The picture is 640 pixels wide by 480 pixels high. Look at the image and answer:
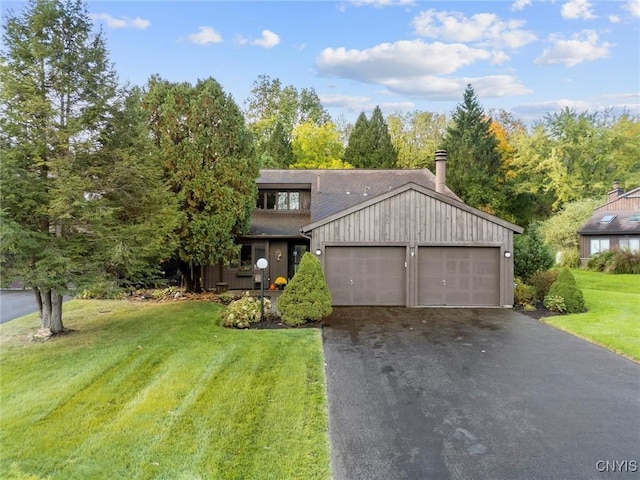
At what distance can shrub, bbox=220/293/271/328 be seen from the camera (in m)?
10.2

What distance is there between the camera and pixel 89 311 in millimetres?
11945

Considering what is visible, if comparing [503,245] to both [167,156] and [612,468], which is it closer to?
[612,468]

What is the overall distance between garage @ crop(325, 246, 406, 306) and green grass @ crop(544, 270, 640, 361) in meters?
4.54

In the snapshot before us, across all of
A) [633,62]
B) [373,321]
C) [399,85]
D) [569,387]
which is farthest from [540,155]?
[569,387]

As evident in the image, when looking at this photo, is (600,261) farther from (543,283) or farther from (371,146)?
(371,146)

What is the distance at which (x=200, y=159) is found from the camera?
13.5 m

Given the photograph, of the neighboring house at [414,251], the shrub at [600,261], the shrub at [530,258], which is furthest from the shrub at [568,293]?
the shrub at [600,261]

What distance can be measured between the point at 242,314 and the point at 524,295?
9476 millimetres

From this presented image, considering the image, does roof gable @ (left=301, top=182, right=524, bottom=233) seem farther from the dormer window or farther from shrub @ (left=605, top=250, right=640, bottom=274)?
shrub @ (left=605, top=250, right=640, bottom=274)

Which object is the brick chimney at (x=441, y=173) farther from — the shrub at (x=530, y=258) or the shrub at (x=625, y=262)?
the shrub at (x=625, y=262)

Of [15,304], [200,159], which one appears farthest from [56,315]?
Result: [200,159]

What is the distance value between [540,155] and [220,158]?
29739mm

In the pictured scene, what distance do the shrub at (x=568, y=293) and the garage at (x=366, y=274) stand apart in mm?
4706

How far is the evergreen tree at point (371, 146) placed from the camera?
3118 centimetres
